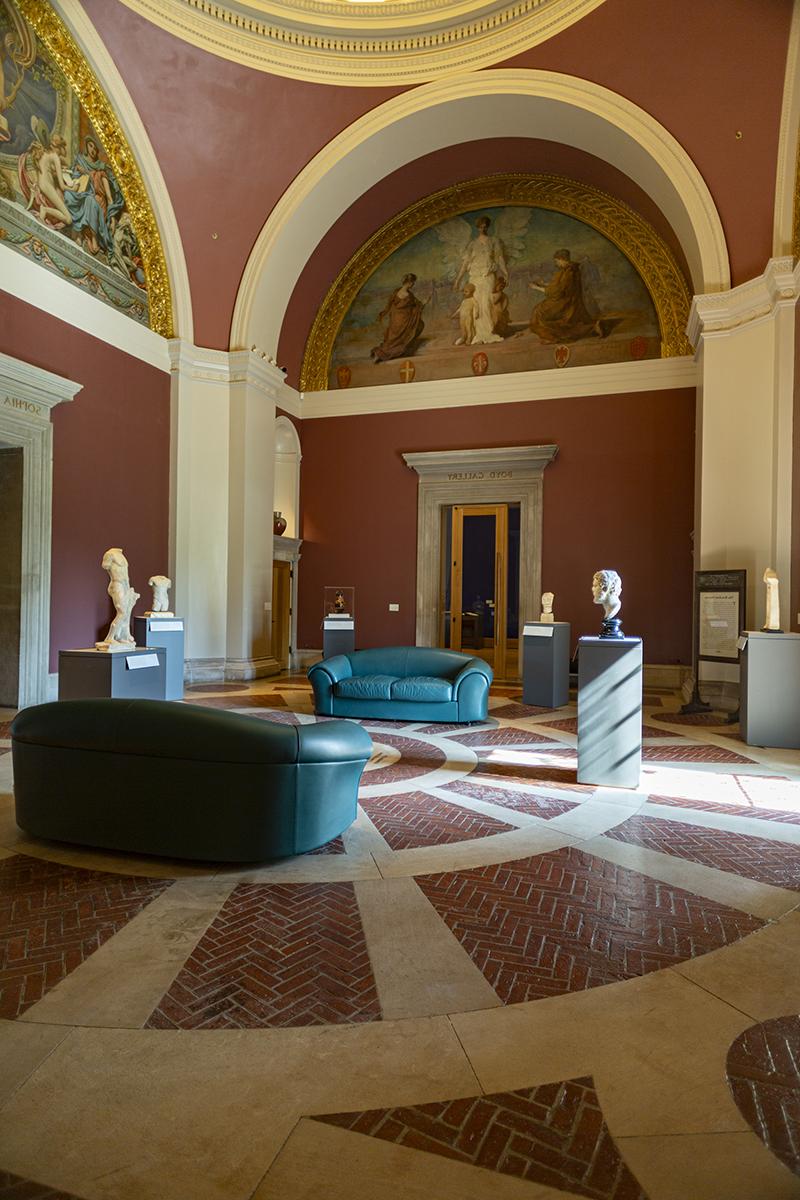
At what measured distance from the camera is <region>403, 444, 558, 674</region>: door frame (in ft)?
45.1

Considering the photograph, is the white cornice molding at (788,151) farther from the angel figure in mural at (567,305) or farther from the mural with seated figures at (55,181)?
the mural with seated figures at (55,181)

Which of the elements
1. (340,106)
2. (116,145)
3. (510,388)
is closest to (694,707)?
(510,388)

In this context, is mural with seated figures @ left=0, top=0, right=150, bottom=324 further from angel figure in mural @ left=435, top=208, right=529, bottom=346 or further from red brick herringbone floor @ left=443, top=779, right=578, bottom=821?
red brick herringbone floor @ left=443, top=779, right=578, bottom=821

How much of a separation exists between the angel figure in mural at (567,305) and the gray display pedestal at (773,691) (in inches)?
318

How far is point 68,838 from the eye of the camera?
13.6ft

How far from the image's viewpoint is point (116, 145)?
35.5ft

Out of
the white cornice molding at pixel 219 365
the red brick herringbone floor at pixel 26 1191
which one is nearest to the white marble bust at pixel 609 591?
the red brick herringbone floor at pixel 26 1191

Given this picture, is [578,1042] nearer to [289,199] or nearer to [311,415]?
[289,199]

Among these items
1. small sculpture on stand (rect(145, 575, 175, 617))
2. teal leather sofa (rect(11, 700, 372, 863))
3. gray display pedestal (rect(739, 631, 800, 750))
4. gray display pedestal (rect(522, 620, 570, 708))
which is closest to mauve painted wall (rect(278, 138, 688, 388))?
small sculpture on stand (rect(145, 575, 175, 617))

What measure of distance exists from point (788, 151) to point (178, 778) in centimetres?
1117

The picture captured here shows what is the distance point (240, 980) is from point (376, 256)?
49.6 feet

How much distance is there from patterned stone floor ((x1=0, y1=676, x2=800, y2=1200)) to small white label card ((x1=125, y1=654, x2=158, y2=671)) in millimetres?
2693

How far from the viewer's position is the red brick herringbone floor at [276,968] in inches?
100

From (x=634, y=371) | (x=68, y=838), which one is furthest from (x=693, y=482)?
(x=68, y=838)
